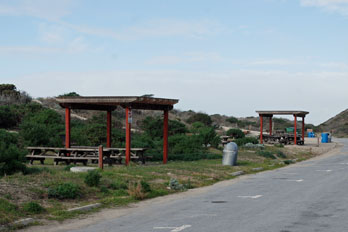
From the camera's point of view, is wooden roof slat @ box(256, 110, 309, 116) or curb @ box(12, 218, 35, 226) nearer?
curb @ box(12, 218, 35, 226)

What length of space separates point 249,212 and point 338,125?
4148 inches

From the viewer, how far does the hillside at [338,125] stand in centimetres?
9821

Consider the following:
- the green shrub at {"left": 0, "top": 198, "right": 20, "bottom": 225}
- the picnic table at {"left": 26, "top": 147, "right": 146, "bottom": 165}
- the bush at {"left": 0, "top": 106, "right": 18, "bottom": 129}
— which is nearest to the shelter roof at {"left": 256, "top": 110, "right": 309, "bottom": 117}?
the bush at {"left": 0, "top": 106, "right": 18, "bottom": 129}

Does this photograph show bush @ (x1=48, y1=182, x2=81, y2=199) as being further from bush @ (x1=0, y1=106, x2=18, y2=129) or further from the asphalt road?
bush @ (x1=0, y1=106, x2=18, y2=129)

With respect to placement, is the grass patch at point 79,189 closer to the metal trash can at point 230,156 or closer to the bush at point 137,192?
the bush at point 137,192

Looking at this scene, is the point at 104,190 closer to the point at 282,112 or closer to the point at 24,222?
the point at 24,222

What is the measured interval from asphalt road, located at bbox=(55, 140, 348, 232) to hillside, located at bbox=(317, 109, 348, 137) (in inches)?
3252

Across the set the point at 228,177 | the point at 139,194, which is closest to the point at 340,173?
the point at 228,177

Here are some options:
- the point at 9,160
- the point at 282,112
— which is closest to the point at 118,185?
the point at 9,160

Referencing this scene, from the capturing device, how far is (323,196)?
43.5 feet

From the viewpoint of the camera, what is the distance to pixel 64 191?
12195mm

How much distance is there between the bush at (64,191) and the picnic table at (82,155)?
8299mm

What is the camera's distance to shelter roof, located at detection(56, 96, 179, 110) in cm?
2070

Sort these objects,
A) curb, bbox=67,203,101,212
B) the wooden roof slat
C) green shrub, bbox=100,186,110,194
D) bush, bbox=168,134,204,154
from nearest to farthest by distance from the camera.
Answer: curb, bbox=67,203,101,212 < green shrub, bbox=100,186,110,194 < bush, bbox=168,134,204,154 < the wooden roof slat
